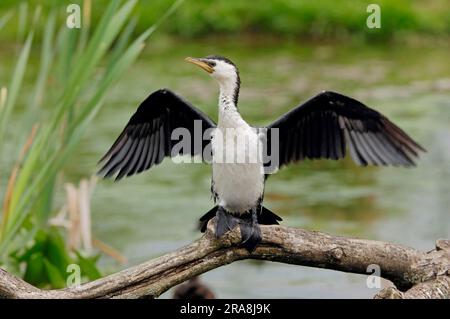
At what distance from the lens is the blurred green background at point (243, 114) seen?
497 cm

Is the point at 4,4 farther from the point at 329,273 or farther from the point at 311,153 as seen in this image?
the point at 311,153

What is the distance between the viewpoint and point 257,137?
3729mm

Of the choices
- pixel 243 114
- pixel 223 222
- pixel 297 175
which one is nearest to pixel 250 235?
pixel 223 222

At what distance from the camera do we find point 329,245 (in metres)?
3.51

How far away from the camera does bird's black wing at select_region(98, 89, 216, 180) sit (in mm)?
4024

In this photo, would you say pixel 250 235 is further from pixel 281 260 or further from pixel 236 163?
pixel 236 163

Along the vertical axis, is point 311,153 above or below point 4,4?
below

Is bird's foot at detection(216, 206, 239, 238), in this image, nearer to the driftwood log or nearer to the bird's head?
the driftwood log

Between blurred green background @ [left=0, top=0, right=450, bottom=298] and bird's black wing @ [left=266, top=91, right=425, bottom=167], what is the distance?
80cm

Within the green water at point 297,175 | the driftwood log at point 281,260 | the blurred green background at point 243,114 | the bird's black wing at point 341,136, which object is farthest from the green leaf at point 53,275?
the driftwood log at point 281,260

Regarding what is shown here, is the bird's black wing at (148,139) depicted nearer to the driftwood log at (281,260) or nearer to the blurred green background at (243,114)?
the blurred green background at (243,114)

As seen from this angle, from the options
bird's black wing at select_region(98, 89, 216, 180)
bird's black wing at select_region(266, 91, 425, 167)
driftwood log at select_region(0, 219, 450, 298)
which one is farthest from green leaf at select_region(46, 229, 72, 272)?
driftwood log at select_region(0, 219, 450, 298)

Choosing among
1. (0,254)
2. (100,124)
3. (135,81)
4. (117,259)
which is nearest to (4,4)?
(135,81)

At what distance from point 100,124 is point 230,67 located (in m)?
5.15
